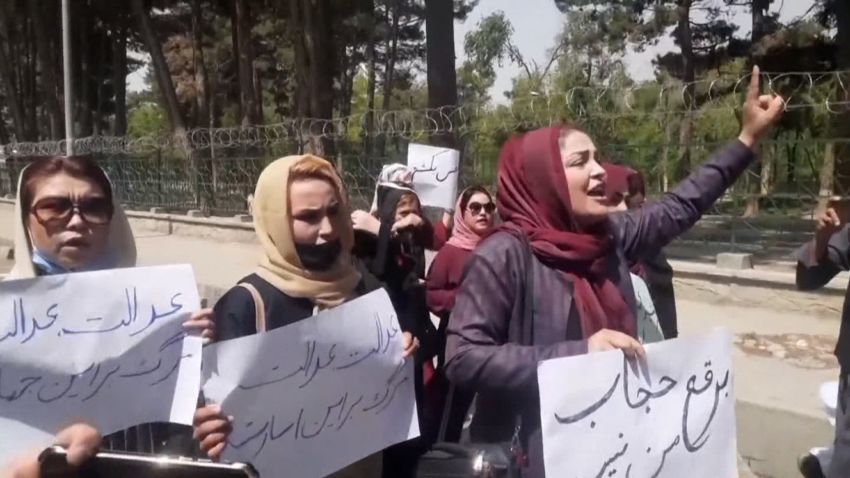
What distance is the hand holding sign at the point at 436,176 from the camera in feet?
16.9

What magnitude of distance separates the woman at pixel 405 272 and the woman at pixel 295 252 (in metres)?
0.18

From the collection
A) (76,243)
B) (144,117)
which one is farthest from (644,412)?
(144,117)

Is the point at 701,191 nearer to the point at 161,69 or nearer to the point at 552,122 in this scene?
the point at 552,122

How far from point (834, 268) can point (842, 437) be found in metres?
0.54

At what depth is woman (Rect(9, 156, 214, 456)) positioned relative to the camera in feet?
7.11

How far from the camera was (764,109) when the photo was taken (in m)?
2.75

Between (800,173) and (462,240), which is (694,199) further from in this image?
(800,173)

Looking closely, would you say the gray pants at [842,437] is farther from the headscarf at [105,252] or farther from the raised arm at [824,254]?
the headscarf at [105,252]

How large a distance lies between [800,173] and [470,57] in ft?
206

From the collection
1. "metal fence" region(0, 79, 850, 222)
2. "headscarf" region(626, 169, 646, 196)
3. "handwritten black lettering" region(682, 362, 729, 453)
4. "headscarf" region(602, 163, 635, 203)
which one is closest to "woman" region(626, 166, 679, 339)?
"headscarf" region(626, 169, 646, 196)

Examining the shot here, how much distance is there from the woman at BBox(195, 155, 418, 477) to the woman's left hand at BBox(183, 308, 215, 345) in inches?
4.0

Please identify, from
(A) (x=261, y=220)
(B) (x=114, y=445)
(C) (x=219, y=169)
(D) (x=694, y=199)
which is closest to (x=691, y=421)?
(D) (x=694, y=199)

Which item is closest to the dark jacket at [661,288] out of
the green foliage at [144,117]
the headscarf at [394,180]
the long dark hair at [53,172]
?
the headscarf at [394,180]

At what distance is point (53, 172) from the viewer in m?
2.21
